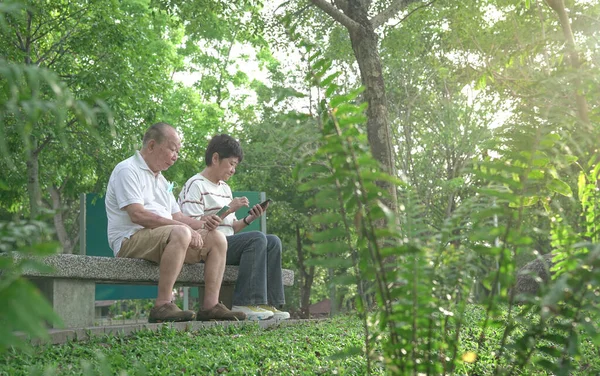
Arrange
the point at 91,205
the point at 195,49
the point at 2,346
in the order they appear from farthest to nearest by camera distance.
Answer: the point at 195,49
the point at 91,205
the point at 2,346

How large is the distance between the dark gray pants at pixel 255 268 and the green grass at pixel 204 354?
32.5 inches

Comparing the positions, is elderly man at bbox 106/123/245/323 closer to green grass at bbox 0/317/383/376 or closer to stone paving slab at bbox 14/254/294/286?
stone paving slab at bbox 14/254/294/286

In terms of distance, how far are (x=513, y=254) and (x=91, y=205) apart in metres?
9.67

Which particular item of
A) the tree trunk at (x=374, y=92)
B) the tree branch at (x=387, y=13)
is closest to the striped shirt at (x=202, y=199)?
the tree trunk at (x=374, y=92)

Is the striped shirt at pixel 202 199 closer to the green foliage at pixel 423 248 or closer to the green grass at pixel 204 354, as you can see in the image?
the green grass at pixel 204 354

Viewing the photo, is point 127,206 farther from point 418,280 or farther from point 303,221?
point 303,221

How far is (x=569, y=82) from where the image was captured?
294 centimetres

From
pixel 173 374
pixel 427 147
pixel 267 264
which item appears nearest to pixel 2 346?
pixel 173 374

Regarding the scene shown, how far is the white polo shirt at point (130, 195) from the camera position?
20.7 ft

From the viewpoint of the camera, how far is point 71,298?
19.7ft

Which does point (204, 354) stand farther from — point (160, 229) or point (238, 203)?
point (238, 203)

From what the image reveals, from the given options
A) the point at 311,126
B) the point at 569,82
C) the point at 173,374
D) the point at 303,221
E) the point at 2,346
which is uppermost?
the point at 303,221

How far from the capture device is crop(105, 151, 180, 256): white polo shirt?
631 cm

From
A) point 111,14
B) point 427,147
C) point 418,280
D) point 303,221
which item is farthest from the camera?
point 303,221
